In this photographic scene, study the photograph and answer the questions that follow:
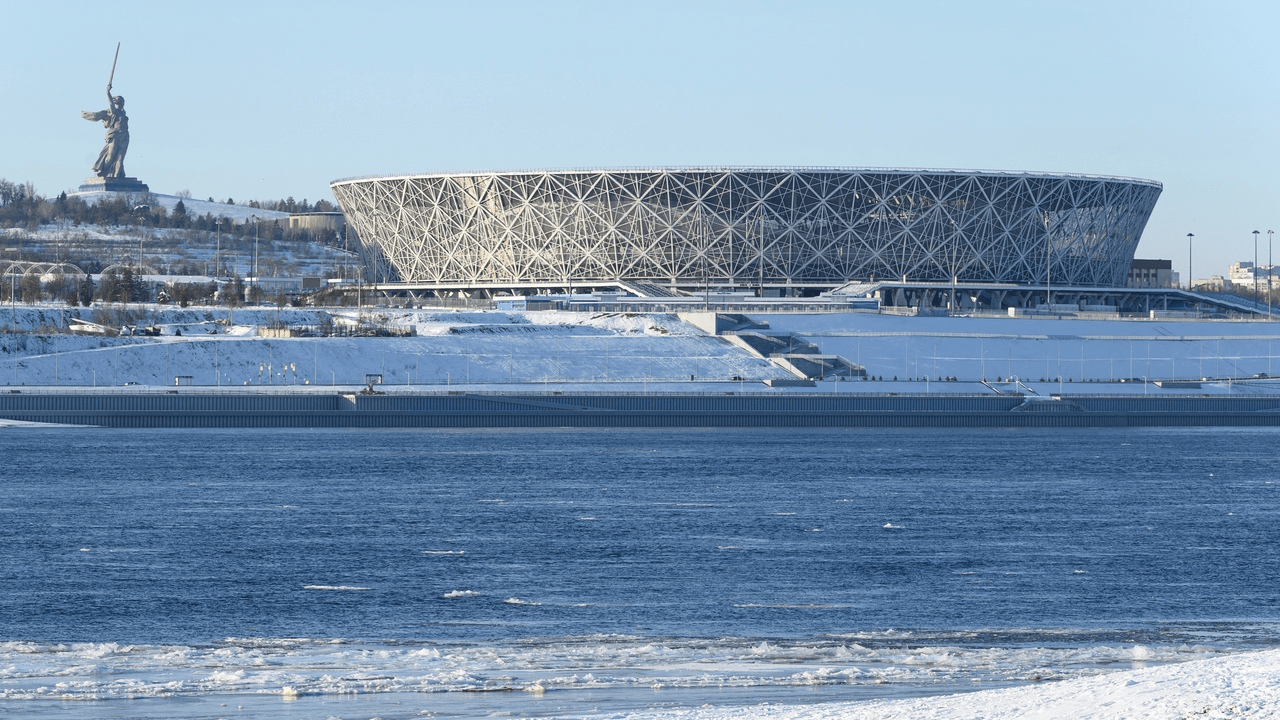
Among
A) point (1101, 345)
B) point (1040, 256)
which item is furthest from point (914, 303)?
point (1101, 345)

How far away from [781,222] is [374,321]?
3470 cm

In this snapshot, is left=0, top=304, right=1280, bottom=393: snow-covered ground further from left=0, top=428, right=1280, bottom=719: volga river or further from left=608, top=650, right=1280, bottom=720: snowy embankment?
left=608, top=650, right=1280, bottom=720: snowy embankment

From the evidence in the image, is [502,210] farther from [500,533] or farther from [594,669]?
[594,669]

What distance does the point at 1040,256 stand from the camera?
124438mm

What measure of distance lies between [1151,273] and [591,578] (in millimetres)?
145823

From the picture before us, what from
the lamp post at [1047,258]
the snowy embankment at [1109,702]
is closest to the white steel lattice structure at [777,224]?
the lamp post at [1047,258]

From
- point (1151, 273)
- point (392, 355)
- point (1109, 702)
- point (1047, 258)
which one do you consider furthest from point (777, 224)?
point (1109, 702)

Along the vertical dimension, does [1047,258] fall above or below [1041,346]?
above

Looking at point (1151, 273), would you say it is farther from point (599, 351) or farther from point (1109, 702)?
point (1109, 702)

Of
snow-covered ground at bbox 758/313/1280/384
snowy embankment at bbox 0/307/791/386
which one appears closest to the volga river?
snowy embankment at bbox 0/307/791/386

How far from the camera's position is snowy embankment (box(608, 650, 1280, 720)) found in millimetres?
13797

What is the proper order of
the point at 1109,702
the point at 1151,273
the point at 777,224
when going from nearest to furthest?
the point at 1109,702, the point at 777,224, the point at 1151,273

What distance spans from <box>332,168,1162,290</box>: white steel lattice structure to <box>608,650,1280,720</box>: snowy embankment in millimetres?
Result: 100792

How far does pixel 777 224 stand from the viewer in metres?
119
